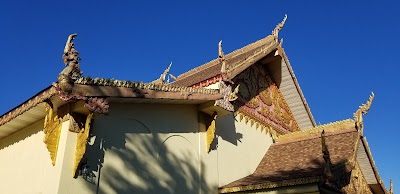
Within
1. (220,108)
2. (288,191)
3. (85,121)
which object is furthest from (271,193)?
(85,121)

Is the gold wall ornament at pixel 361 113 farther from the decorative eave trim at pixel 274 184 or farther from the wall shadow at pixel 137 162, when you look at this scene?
the wall shadow at pixel 137 162

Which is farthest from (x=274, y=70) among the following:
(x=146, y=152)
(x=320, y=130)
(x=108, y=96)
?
(x=108, y=96)

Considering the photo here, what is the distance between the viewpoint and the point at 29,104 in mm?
6980

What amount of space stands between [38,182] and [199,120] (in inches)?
150

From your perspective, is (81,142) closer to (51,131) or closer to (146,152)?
(51,131)

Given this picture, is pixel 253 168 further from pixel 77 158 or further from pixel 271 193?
pixel 77 158

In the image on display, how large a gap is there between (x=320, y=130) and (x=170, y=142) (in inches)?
221

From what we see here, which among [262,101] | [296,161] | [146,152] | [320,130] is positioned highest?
[262,101]

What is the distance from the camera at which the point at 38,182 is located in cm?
672

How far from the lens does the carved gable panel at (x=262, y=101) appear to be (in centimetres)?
1127

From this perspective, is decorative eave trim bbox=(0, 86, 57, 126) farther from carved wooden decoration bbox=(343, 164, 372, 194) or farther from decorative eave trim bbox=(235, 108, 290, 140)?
carved wooden decoration bbox=(343, 164, 372, 194)

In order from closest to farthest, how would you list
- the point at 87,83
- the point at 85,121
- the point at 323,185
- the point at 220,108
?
the point at 87,83 → the point at 85,121 → the point at 323,185 → the point at 220,108

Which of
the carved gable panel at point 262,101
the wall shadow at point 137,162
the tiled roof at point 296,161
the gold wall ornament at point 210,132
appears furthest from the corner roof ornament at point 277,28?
the wall shadow at point 137,162

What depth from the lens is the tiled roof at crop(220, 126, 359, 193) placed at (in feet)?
26.8
